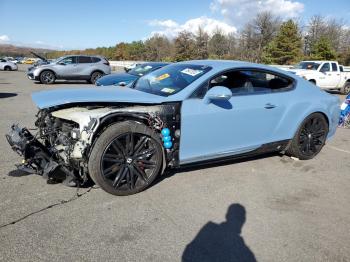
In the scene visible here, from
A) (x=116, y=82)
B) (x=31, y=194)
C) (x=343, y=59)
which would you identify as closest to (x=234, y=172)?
(x=31, y=194)

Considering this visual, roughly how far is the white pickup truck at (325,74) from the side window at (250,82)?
12.2 meters

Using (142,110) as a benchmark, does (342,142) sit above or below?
below

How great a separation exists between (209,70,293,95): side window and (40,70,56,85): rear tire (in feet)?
50.6

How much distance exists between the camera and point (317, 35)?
54938 mm

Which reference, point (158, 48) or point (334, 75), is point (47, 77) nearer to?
point (334, 75)

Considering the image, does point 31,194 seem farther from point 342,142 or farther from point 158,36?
point 158,36

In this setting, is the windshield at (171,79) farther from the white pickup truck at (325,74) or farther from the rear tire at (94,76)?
the rear tire at (94,76)

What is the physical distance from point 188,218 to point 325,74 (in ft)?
50.7

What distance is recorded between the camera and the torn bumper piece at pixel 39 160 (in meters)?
3.63

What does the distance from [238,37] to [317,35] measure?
1394 cm

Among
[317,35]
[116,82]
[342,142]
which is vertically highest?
[317,35]

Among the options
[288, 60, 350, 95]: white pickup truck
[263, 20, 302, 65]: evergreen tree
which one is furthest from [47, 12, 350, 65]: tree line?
[288, 60, 350, 95]: white pickup truck

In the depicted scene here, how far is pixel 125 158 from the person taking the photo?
12.2ft

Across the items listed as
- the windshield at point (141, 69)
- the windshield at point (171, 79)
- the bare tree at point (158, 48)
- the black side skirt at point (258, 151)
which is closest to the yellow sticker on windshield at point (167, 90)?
the windshield at point (171, 79)
